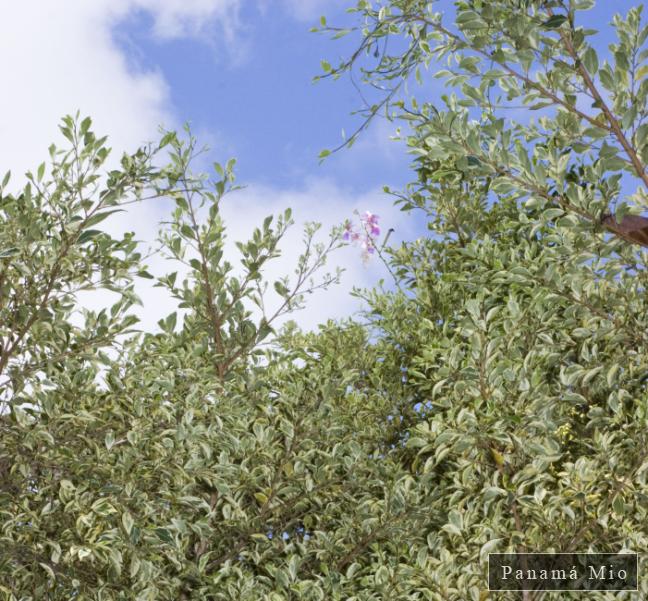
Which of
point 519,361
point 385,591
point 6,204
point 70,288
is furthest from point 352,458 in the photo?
point 6,204

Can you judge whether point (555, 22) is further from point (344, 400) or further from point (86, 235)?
point (344, 400)

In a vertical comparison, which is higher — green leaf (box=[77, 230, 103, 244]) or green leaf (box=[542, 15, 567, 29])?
green leaf (box=[542, 15, 567, 29])

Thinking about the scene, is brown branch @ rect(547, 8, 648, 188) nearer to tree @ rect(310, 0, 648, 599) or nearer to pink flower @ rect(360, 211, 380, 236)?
tree @ rect(310, 0, 648, 599)

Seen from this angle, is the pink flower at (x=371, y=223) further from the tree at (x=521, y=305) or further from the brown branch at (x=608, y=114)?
the brown branch at (x=608, y=114)

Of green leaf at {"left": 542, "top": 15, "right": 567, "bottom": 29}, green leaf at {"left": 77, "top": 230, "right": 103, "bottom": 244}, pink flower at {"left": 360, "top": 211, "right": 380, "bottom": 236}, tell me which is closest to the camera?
green leaf at {"left": 542, "top": 15, "right": 567, "bottom": 29}

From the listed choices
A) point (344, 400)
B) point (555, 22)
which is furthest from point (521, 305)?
point (555, 22)

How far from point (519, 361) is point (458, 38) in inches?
94.7

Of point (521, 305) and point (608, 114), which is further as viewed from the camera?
point (521, 305)

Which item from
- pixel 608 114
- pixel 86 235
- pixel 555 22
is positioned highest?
pixel 555 22

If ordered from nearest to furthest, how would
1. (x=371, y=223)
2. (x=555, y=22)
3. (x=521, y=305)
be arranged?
(x=555, y=22) < (x=521, y=305) < (x=371, y=223)

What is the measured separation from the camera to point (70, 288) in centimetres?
436

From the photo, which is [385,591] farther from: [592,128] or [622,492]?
[592,128]

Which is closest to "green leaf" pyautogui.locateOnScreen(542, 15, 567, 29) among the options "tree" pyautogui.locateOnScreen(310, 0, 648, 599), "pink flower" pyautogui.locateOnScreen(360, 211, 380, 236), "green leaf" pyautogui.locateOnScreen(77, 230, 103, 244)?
"tree" pyautogui.locateOnScreen(310, 0, 648, 599)

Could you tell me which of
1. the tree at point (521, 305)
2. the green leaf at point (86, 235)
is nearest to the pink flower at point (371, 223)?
the tree at point (521, 305)
